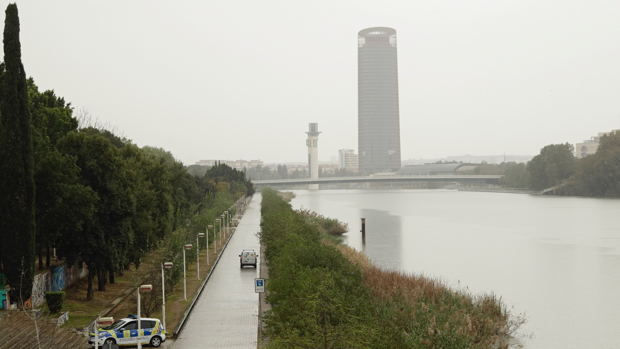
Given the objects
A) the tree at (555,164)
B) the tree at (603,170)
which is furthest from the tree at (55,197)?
A: the tree at (555,164)

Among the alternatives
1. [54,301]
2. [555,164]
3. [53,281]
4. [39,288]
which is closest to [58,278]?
[53,281]

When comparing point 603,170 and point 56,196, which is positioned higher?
point 603,170

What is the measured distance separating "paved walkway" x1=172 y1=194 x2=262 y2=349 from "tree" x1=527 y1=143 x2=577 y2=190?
357 feet

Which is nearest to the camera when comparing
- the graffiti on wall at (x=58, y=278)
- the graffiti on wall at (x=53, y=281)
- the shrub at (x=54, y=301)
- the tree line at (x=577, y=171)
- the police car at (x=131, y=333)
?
the police car at (x=131, y=333)

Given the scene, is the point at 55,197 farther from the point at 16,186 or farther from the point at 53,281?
the point at 53,281

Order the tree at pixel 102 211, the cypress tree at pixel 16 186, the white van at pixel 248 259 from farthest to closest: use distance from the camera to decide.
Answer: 1. the white van at pixel 248 259
2. the tree at pixel 102 211
3. the cypress tree at pixel 16 186

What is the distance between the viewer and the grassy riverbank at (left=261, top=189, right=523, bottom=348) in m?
13.7

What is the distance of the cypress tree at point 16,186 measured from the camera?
77.6ft

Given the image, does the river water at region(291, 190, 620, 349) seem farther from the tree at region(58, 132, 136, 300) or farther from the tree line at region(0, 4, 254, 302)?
the tree line at region(0, 4, 254, 302)

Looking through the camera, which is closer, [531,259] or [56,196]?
[56,196]

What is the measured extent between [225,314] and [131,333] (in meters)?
5.86

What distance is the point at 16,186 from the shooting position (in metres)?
23.9

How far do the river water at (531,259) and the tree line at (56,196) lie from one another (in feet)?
60.8

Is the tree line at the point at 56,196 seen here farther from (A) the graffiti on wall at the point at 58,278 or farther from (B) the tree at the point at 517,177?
(B) the tree at the point at 517,177
